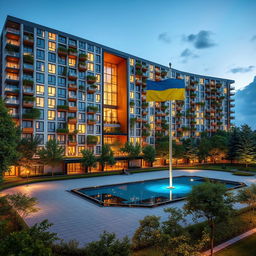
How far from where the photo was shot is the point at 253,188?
1728cm

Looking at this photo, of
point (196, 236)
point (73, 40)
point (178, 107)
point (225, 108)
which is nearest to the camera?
point (196, 236)

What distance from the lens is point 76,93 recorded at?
50969 millimetres

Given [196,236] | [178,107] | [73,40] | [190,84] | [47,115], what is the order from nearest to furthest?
[196,236]
[47,115]
[73,40]
[178,107]
[190,84]

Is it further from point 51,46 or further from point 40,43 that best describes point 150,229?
point 51,46

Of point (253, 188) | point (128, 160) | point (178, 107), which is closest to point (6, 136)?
point (253, 188)

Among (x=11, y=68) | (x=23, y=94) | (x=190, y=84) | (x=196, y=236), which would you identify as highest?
(x=190, y=84)

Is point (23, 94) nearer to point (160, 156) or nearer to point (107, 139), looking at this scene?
point (107, 139)

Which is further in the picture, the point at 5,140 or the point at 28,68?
the point at 28,68

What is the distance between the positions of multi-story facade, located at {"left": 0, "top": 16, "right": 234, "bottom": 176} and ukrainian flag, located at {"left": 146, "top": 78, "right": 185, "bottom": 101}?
18.3ft

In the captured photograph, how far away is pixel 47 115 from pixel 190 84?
2065 inches

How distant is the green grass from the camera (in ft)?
38.8

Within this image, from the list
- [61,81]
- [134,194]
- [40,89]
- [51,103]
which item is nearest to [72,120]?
[51,103]

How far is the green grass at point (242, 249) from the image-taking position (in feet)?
38.8

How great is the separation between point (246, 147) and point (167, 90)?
3556 centimetres
